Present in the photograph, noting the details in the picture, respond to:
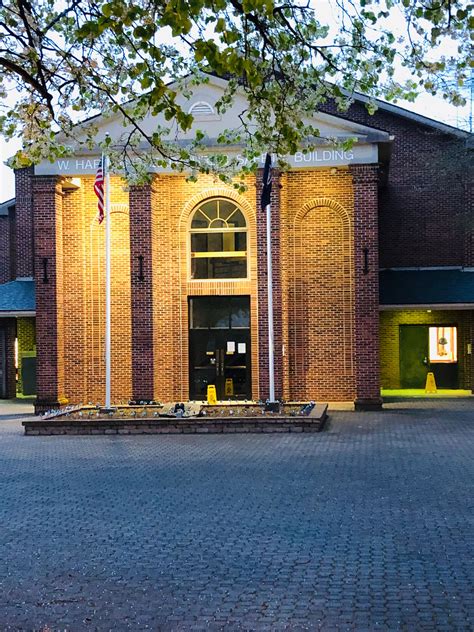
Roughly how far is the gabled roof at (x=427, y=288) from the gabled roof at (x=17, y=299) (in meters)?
11.7

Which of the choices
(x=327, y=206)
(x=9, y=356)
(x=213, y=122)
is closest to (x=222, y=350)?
(x=327, y=206)

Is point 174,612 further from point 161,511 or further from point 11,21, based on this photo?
point 11,21

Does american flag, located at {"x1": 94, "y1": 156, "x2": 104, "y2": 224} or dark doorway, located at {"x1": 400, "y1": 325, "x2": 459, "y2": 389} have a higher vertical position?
american flag, located at {"x1": 94, "y1": 156, "x2": 104, "y2": 224}

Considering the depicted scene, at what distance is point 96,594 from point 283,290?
61.8 ft

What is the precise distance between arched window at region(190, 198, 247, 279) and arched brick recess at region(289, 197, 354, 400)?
1.59 metres

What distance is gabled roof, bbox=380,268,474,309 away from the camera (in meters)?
28.3

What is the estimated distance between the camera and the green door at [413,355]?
104 ft

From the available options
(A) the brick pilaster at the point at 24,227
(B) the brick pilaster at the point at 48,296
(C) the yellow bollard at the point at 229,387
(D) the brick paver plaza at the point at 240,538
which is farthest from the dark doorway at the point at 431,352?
(A) the brick pilaster at the point at 24,227

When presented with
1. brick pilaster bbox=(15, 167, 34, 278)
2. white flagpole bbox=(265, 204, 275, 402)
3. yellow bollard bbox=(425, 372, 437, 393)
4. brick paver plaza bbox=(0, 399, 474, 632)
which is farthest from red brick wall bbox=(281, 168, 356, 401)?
brick pilaster bbox=(15, 167, 34, 278)

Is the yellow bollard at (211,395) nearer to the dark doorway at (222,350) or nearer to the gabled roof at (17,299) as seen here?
the dark doorway at (222,350)

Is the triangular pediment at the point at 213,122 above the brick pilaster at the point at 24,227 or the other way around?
above

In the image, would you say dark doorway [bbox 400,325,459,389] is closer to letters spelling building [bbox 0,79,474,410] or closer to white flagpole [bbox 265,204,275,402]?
letters spelling building [bbox 0,79,474,410]

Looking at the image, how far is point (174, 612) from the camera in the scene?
23.8 feet

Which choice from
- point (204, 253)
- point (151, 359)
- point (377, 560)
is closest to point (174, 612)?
point (377, 560)
